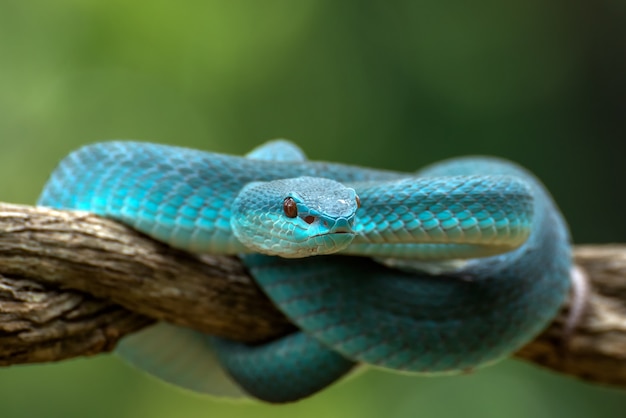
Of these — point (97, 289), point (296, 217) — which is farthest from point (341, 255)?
point (97, 289)

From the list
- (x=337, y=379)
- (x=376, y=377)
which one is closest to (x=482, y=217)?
(x=337, y=379)

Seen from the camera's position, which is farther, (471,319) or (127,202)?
(471,319)

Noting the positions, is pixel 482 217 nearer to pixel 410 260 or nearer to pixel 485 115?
pixel 410 260

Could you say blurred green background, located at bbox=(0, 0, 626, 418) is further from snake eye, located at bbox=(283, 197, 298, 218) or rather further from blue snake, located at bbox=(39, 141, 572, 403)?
snake eye, located at bbox=(283, 197, 298, 218)

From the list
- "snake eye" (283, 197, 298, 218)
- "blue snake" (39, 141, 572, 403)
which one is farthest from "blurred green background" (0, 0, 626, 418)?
"snake eye" (283, 197, 298, 218)

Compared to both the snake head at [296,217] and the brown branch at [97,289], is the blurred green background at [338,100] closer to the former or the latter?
the brown branch at [97,289]

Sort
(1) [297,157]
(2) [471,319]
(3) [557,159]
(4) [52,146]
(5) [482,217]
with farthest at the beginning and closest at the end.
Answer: (3) [557,159]
(4) [52,146]
(1) [297,157]
(2) [471,319]
(5) [482,217]
